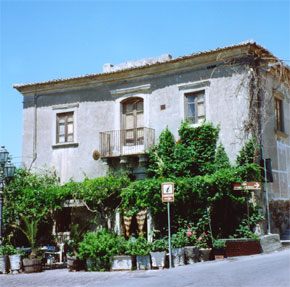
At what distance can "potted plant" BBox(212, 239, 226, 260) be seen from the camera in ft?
50.3

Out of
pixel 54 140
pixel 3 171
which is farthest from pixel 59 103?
pixel 3 171

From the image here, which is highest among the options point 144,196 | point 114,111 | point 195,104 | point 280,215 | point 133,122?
point 114,111

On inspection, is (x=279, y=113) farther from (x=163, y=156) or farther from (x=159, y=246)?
(x=159, y=246)

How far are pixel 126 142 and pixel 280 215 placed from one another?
6.94 meters

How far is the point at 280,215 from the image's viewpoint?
18.7 meters

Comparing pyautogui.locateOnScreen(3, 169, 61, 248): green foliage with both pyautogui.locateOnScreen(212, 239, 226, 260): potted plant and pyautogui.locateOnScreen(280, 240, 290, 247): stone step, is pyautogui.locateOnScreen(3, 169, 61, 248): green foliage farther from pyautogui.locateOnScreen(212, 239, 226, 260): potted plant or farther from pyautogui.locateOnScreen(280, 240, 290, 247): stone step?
pyautogui.locateOnScreen(280, 240, 290, 247): stone step

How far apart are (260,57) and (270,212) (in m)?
5.93

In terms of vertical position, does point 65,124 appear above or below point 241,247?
above

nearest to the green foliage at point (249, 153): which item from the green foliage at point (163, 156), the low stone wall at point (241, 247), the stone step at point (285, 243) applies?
the green foliage at point (163, 156)

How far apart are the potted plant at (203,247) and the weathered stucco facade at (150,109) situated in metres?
2.91

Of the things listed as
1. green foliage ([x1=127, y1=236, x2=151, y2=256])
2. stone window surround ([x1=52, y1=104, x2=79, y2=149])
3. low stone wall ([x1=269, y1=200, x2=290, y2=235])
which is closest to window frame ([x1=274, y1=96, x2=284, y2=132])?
low stone wall ([x1=269, y1=200, x2=290, y2=235])

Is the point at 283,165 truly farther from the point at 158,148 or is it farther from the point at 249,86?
the point at 158,148

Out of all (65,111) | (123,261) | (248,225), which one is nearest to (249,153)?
(248,225)

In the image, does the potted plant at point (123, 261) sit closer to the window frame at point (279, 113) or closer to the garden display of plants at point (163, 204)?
the garden display of plants at point (163, 204)
